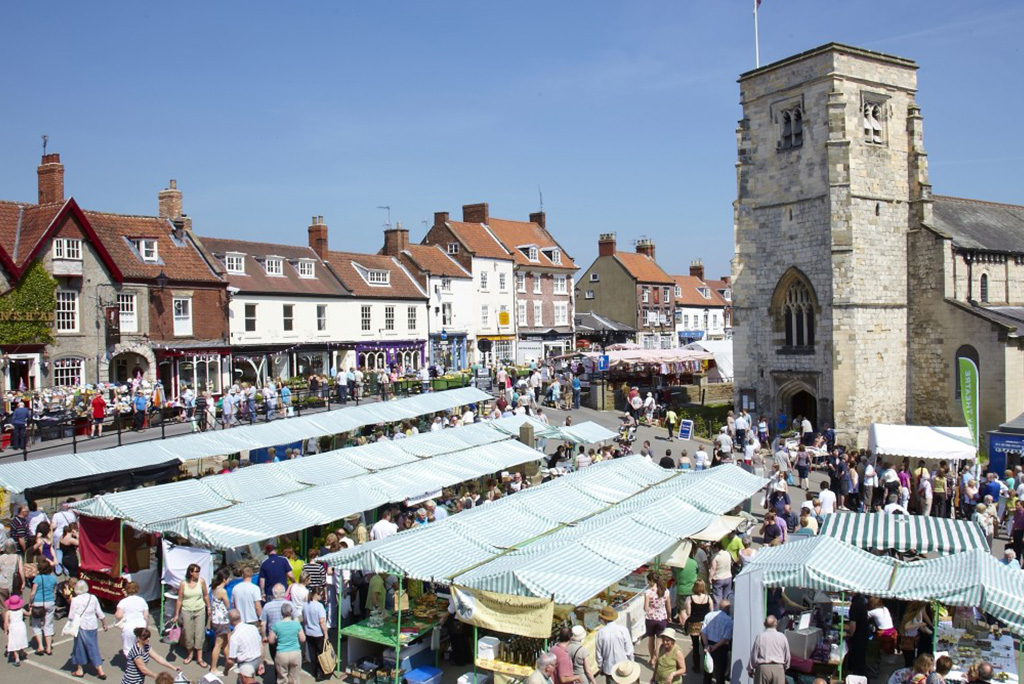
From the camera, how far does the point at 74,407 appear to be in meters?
25.7

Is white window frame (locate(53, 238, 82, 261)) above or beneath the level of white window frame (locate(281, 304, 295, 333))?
above

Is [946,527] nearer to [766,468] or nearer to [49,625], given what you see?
[766,468]

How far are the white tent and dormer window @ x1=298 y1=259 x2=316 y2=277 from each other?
2005 centimetres

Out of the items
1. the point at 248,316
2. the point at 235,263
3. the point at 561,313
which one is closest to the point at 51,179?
the point at 235,263

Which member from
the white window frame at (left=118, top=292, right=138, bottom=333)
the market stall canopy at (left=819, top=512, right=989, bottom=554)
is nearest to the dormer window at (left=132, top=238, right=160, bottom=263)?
the white window frame at (left=118, top=292, right=138, bottom=333)

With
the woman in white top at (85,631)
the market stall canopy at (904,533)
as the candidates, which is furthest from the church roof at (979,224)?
the woman in white top at (85,631)

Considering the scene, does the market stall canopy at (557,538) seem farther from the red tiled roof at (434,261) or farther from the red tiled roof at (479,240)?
the red tiled roof at (479,240)

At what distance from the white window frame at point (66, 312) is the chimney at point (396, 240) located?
69.6ft

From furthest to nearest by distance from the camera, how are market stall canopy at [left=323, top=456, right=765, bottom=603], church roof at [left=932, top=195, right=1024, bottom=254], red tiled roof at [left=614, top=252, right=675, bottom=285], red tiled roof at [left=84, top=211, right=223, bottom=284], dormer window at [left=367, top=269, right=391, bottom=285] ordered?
red tiled roof at [left=614, top=252, right=675, bottom=285]
dormer window at [left=367, top=269, right=391, bottom=285]
church roof at [left=932, top=195, right=1024, bottom=254]
red tiled roof at [left=84, top=211, right=223, bottom=284]
market stall canopy at [left=323, top=456, right=765, bottom=603]

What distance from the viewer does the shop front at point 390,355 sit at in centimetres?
4278

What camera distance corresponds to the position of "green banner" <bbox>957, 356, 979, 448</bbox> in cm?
2564

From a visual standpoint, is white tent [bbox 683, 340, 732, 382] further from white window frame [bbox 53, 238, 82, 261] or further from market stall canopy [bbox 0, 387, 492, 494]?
white window frame [bbox 53, 238, 82, 261]

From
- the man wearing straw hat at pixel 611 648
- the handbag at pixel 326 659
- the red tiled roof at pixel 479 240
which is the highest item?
the red tiled roof at pixel 479 240

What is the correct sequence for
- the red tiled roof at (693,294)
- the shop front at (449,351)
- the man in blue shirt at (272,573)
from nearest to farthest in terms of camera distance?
the man in blue shirt at (272,573) → the shop front at (449,351) → the red tiled roof at (693,294)
